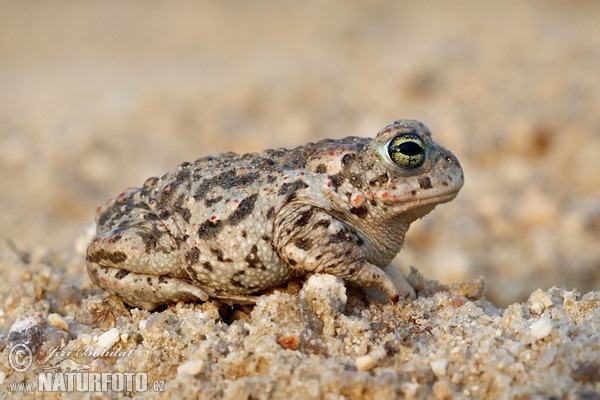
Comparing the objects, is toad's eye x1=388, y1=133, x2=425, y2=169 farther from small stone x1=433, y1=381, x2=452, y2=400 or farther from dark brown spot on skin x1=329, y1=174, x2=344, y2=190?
small stone x1=433, y1=381, x2=452, y2=400

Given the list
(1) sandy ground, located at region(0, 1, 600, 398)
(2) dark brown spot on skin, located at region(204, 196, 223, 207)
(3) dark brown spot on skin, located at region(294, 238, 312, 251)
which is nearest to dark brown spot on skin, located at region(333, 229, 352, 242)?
(3) dark brown spot on skin, located at region(294, 238, 312, 251)

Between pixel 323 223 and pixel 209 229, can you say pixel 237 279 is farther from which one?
pixel 323 223

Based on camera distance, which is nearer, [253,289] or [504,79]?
[253,289]

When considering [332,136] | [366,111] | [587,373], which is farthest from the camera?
[366,111]

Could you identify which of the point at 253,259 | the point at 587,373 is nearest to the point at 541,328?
the point at 587,373

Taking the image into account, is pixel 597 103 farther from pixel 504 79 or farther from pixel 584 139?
pixel 504 79

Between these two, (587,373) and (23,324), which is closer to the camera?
(587,373)

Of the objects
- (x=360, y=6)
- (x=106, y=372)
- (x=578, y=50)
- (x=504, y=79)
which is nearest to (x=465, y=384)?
(x=106, y=372)
